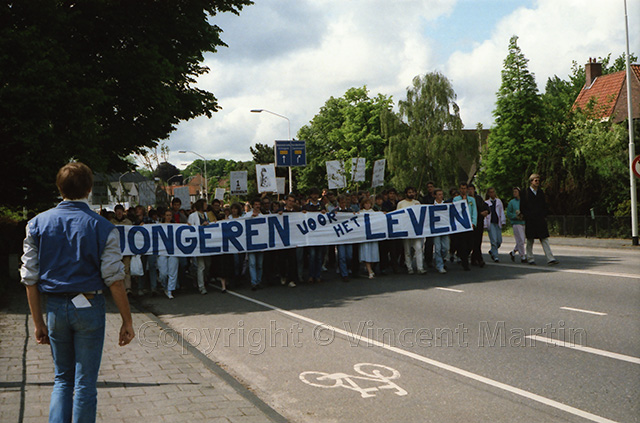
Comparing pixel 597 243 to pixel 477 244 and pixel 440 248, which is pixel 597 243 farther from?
pixel 440 248

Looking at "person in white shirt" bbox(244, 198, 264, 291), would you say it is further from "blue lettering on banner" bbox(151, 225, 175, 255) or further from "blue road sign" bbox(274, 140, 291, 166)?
"blue road sign" bbox(274, 140, 291, 166)

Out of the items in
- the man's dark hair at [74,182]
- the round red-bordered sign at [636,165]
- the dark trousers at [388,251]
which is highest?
the round red-bordered sign at [636,165]

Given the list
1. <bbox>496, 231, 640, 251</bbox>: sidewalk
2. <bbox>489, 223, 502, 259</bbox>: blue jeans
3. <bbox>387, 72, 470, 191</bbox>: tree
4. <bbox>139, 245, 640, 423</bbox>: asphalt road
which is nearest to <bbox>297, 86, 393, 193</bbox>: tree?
<bbox>387, 72, 470, 191</bbox>: tree

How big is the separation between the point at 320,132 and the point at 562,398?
7291cm

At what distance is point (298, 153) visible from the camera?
41.3 meters

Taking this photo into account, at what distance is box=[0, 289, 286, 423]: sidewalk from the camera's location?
5.17 metres

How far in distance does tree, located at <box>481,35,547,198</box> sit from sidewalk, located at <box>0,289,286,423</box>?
38185 millimetres

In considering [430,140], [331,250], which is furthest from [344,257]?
[430,140]

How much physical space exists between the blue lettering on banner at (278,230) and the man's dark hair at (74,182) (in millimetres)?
9958

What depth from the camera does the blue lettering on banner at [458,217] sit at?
1515 centimetres

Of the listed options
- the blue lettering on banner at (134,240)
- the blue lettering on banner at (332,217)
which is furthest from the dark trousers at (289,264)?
the blue lettering on banner at (134,240)

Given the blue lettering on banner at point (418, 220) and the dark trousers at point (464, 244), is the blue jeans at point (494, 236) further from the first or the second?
the blue lettering on banner at point (418, 220)

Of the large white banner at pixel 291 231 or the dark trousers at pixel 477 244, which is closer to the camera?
the large white banner at pixel 291 231

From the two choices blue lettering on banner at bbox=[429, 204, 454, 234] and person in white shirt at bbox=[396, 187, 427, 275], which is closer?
person in white shirt at bbox=[396, 187, 427, 275]
